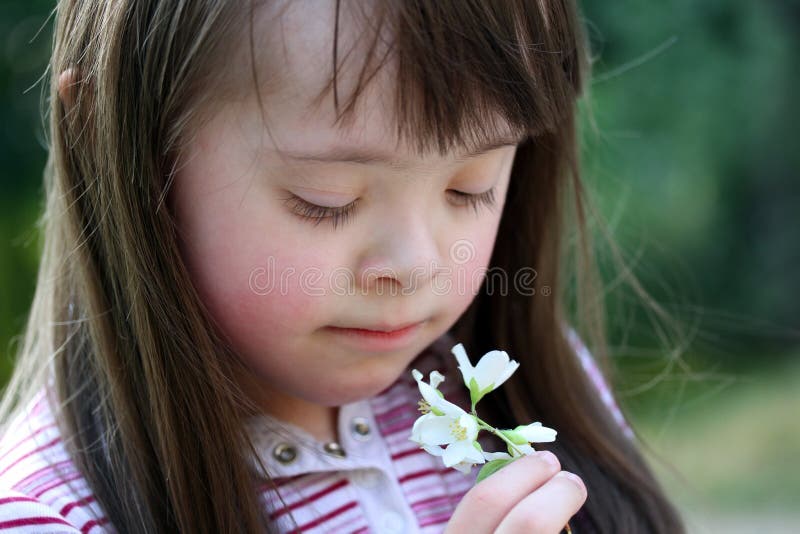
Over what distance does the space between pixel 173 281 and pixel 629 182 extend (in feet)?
7.52

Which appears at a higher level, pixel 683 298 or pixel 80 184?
pixel 80 184

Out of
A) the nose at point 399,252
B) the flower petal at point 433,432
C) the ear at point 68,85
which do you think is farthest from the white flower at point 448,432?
the ear at point 68,85

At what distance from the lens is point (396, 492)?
4.33 feet

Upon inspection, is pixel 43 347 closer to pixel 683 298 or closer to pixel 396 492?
pixel 396 492

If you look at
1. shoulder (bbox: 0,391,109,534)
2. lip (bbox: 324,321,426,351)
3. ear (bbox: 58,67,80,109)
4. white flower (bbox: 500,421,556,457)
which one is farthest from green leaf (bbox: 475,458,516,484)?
ear (bbox: 58,67,80,109)

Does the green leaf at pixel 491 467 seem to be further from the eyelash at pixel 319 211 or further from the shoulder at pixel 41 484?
the shoulder at pixel 41 484

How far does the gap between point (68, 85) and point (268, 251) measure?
1.13 feet

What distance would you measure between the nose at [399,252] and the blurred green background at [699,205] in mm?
1941

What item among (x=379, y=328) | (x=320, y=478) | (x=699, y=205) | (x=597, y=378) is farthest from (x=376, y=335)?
(x=699, y=205)

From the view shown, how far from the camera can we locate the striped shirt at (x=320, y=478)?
1159mm

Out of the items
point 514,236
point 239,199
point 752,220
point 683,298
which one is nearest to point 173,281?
point 239,199

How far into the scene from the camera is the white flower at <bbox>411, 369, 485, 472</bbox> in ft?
3.23

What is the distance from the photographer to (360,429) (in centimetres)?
138

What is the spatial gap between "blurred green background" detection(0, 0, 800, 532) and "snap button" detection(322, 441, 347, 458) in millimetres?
1716
